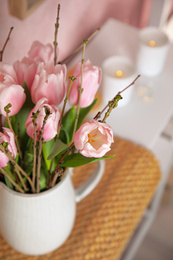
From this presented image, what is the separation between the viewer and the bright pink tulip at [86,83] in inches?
17.6

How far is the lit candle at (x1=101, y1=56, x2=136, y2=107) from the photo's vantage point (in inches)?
34.1

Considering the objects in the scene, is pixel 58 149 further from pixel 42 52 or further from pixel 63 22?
pixel 63 22

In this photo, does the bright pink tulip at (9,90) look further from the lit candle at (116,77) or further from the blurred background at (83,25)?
the lit candle at (116,77)

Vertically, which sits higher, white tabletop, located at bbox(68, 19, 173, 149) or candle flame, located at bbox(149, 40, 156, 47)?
candle flame, located at bbox(149, 40, 156, 47)

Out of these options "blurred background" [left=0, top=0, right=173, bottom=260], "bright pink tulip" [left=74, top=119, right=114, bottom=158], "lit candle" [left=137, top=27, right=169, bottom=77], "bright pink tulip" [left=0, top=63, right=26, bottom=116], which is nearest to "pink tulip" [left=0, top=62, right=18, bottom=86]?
"bright pink tulip" [left=0, top=63, right=26, bottom=116]

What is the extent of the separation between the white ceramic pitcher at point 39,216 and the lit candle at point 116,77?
11.0 inches

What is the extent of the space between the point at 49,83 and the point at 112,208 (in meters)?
0.42

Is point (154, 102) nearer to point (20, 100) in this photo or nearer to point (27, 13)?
point (27, 13)

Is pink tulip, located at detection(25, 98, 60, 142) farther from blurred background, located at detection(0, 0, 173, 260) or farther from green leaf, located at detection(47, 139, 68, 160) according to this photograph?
blurred background, located at detection(0, 0, 173, 260)

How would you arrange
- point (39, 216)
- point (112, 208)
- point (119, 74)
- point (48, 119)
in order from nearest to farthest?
point (48, 119), point (39, 216), point (112, 208), point (119, 74)

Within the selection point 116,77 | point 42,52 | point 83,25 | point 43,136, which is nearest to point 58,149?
point 43,136

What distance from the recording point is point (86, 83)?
1.48 ft

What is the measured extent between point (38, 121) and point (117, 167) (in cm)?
46

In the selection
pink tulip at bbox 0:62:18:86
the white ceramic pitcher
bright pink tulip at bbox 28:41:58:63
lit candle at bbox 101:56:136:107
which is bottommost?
the white ceramic pitcher
